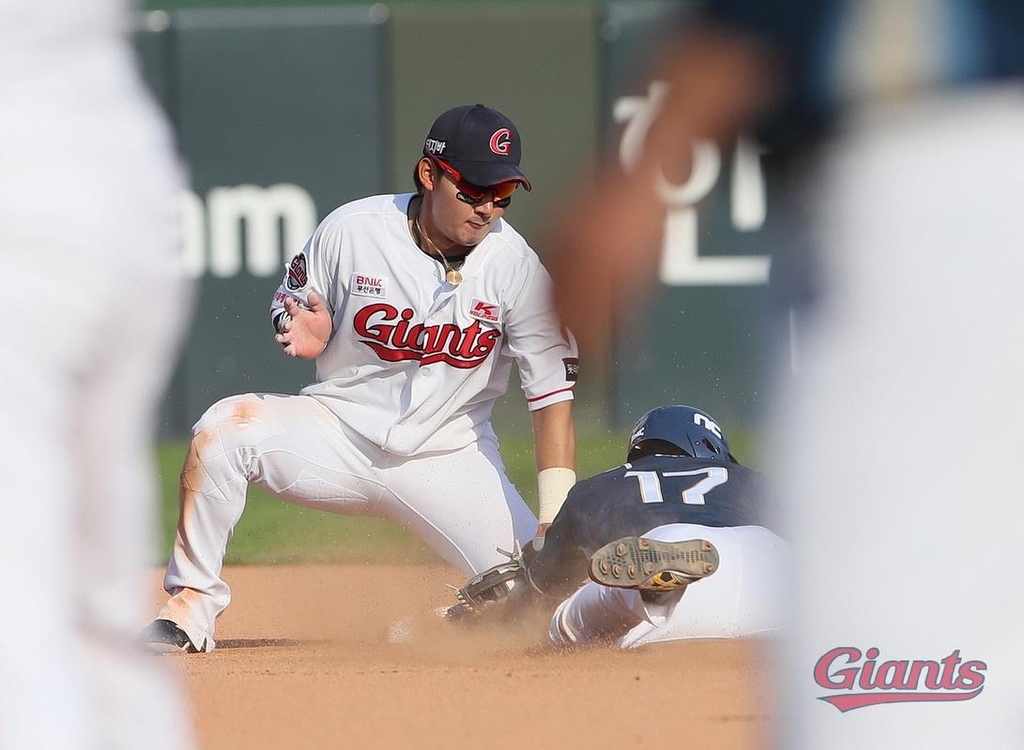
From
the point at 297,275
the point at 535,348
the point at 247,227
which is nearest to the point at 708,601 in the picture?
the point at 535,348

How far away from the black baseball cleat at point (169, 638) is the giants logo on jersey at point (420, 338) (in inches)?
45.0

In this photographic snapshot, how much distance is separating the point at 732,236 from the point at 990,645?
8.49 metres

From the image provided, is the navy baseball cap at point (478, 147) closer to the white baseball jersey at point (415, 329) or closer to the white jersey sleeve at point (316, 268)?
the white baseball jersey at point (415, 329)

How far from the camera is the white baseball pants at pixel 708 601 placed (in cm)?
391

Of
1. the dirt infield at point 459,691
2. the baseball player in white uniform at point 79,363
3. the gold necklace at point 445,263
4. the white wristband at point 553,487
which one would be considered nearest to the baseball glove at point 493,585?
the dirt infield at point 459,691

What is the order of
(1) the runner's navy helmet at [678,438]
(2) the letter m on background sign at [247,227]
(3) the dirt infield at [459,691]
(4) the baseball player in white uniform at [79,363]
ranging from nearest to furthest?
(4) the baseball player in white uniform at [79,363]
(3) the dirt infield at [459,691]
(1) the runner's navy helmet at [678,438]
(2) the letter m on background sign at [247,227]

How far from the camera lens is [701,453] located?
4617 mm

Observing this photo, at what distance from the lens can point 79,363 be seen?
A: 1.83 metres

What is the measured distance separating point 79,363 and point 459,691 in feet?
6.43

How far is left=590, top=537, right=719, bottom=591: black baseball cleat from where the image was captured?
3666mm

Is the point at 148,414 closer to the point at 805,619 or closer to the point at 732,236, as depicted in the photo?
the point at 805,619

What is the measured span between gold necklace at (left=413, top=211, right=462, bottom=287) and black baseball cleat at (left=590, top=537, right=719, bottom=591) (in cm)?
155

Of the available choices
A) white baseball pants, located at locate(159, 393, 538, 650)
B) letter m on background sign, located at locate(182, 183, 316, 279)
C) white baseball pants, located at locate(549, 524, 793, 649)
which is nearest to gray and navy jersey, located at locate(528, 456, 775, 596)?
white baseball pants, located at locate(549, 524, 793, 649)

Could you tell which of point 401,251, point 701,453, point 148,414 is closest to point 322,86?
point 401,251
